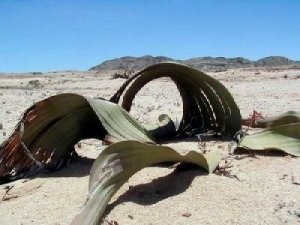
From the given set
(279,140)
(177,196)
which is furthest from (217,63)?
(177,196)

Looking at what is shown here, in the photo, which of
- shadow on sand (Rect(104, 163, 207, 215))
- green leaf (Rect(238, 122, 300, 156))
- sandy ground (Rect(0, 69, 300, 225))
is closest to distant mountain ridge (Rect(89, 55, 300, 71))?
green leaf (Rect(238, 122, 300, 156))

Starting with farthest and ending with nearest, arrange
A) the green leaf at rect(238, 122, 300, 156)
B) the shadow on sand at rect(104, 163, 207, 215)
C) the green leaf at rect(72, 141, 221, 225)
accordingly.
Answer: the green leaf at rect(238, 122, 300, 156), the shadow on sand at rect(104, 163, 207, 215), the green leaf at rect(72, 141, 221, 225)

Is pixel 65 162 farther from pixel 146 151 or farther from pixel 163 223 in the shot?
pixel 163 223

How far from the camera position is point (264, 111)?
5.84 meters

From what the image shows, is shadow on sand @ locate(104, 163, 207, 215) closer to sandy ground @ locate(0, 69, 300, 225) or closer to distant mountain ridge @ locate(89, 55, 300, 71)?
sandy ground @ locate(0, 69, 300, 225)

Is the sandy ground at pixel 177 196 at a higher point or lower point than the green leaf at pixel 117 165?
lower

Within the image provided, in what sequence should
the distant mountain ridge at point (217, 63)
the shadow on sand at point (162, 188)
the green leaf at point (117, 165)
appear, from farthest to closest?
1. the distant mountain ridge at point (217, 63)
2. the shadow on sand at point (162, 188)
3. the green leaf at point (117, 165)

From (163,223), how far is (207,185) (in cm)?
38

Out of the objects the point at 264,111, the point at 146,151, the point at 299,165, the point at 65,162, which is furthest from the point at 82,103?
the point at 264,111

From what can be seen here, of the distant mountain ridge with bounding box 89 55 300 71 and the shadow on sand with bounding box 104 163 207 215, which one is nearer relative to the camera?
the shadow on sand with bounding box 104 163 207 215

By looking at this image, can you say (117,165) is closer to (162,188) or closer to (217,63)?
(162,188)

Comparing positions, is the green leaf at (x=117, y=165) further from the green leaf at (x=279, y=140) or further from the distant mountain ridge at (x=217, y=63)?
the distant mountain ridge at (x=217, y=63)

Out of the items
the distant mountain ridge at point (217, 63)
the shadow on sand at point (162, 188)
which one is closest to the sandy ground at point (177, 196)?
the shadow on sand at point (162, 188)

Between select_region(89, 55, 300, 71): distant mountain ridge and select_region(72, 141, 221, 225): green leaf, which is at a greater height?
select_region(72, 141, 221, 225): green leaf
